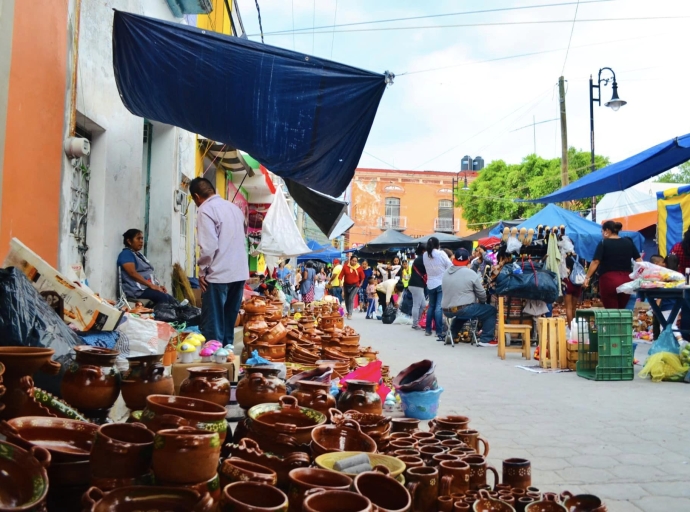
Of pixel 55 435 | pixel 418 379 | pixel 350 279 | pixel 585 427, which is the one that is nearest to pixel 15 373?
pixel 55 435

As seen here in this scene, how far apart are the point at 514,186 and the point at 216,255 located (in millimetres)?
36485

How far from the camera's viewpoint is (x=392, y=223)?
50688mm

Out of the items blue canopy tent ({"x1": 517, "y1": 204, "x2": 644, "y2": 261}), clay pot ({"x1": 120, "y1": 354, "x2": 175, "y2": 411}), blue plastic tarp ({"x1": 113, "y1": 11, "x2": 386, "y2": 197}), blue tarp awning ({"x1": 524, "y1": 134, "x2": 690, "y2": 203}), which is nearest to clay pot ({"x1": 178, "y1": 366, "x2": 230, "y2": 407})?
clay pot ({"x1": 120, "y1": 354, "x2": 175, "y2": 411})

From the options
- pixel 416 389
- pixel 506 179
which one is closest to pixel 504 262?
pixel 416 389

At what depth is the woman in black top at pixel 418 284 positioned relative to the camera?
1302 cm

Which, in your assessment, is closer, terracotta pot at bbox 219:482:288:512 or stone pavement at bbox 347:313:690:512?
terracotta pot at bbox 219:482:288:512

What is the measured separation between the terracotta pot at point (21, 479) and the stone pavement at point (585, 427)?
288 centimetres

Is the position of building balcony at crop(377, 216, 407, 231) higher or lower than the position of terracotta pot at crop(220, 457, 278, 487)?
higher

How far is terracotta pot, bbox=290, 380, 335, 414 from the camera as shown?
2.52m

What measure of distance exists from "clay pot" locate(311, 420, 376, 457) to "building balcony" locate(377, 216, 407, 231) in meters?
48.2

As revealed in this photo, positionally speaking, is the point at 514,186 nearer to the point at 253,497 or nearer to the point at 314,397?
the point at 314,397

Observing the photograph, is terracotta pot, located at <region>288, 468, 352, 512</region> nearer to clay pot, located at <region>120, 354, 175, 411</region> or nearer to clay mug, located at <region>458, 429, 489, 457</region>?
clay pot, located at <region>120, 354, 175, 411</region>

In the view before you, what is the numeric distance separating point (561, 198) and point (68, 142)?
789cm

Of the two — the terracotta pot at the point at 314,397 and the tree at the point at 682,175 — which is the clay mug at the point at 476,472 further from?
→ the tree at the point at 682,175
